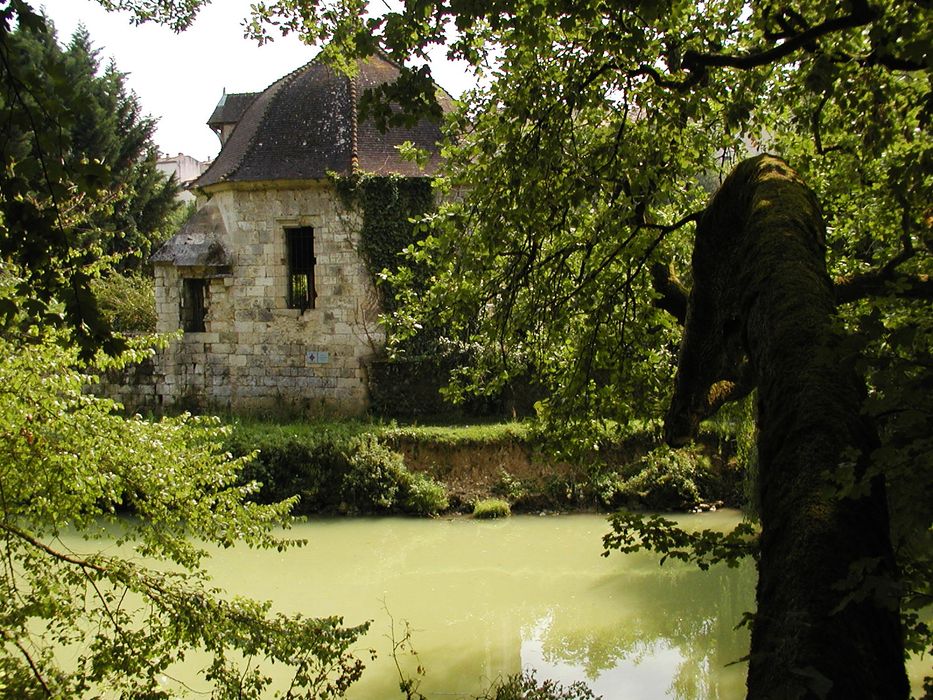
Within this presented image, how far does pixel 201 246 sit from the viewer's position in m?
16.7

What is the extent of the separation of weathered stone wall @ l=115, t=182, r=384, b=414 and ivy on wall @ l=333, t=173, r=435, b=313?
0.25 metres

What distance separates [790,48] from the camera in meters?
3.74

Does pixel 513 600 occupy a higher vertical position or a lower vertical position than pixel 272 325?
lower

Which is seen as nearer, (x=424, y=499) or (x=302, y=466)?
(x=424, y=499)

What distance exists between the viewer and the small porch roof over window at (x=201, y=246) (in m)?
16.5

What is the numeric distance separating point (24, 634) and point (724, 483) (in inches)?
439

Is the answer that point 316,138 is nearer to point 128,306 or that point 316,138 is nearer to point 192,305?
point 192,305

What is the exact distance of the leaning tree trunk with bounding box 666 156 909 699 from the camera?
165 centimetres

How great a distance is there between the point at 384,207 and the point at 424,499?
5841 millimetres

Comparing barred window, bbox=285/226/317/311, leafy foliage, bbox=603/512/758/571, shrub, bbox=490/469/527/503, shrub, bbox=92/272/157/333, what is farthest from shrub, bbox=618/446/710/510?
shrub, bbox=92/272/157/333

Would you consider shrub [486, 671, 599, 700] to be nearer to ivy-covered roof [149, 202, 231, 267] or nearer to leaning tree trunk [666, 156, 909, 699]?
leaning tree trunk [666, 156, 909, 699]

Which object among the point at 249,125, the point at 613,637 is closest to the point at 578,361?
the point at 613,637

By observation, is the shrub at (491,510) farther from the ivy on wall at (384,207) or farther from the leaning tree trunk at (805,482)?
the leaning tree trunk at (805,482)

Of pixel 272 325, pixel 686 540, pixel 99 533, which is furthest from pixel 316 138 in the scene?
pixel 686 540
